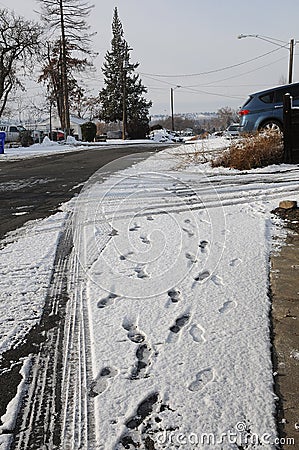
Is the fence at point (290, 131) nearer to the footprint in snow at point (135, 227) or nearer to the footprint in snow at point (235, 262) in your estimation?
the footprint in snow at point (135, 227)

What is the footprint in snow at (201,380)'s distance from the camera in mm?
2527

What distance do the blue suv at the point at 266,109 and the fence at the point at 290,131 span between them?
180cm

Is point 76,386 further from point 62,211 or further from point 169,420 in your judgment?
point 62,211

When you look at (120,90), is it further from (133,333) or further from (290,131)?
(133,333)

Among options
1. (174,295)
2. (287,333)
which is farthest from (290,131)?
(287,333)

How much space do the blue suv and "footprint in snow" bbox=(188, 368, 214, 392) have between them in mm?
10657

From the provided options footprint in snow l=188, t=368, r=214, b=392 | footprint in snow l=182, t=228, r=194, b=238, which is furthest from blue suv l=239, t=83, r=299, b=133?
footprint in snow l=188, t=368, r=214, b=392

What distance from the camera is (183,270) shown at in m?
4.34

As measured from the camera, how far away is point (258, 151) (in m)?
11.0

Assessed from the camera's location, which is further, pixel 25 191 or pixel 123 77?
pixel 123 77

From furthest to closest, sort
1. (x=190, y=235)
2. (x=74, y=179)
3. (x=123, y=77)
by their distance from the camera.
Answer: (x=123, y=77), (x=74, y=179), (x=190, y=235)

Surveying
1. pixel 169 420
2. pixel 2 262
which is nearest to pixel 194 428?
pixel 169 420

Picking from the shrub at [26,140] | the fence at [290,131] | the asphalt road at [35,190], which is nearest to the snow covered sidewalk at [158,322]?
the asphalt road at [35,190]

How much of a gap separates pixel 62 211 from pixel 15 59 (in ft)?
111
